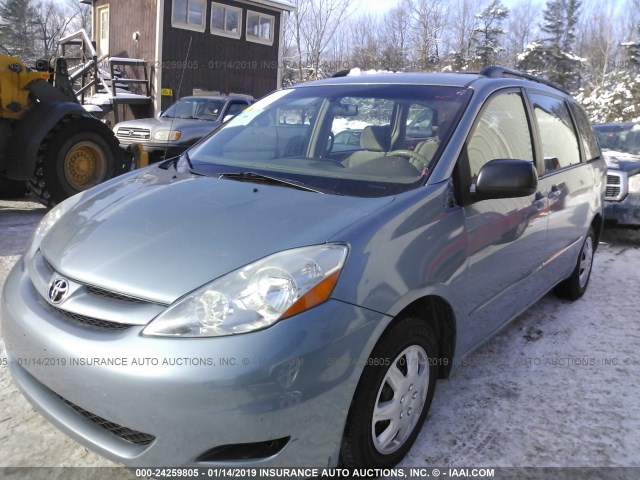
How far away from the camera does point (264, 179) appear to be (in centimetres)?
262

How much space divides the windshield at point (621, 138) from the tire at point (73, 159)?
7.19 m

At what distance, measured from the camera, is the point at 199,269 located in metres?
1.89

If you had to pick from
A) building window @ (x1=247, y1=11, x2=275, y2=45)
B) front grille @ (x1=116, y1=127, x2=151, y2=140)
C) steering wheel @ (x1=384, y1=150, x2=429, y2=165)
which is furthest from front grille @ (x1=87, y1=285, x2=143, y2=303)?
building window @ (x1=247, y1=11, x2=275, y2=45)

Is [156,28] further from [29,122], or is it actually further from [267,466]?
[267,466]

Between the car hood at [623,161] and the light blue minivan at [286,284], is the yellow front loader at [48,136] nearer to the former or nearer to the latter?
the light blue minivan at [286,284]

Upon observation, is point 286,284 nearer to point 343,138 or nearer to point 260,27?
point 343,138

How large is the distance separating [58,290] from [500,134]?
239 centimetres

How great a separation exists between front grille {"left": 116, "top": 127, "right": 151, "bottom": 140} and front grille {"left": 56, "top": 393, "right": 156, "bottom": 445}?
8.75m

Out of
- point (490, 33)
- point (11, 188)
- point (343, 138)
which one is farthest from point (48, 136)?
point (490, 33)

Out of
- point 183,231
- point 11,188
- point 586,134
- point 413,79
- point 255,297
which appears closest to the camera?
point 255,297

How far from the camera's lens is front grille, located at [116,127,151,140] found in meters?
10.0

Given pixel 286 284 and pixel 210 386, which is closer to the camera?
pixel 210 386

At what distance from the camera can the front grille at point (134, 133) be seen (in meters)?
10.0

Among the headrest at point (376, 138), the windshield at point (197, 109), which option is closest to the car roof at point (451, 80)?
the headrest at point (376, 138)
